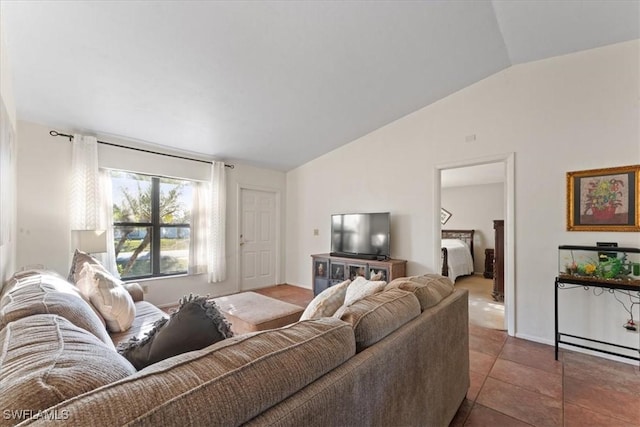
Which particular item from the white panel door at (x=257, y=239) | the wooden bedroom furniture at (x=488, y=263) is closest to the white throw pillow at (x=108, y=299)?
the white panel door at (x=257, y=239)

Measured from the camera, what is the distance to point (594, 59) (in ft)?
9.03

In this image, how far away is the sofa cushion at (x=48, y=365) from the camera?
55 cm

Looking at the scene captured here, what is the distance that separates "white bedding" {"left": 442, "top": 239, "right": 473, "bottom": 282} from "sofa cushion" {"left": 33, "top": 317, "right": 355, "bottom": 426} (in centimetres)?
510

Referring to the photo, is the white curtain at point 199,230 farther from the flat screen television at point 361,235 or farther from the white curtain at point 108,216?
the flat screen television at point 361,235

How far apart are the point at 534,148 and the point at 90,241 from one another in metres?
4.74

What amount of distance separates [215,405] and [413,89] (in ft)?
12.0

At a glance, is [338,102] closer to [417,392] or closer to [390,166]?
[390,166]

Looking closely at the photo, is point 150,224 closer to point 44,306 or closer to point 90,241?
point 90,241

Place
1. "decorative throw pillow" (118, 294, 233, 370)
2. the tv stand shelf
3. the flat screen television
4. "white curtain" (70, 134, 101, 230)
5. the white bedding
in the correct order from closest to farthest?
1. "decorative throw pillow" (118, 294, 233, 370)
2. "white curtain" (70, 134, 101, 230)
3. the tv stand shelf
4. the flat screen television
5. the white bedding

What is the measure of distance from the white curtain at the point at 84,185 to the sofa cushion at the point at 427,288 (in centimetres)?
356

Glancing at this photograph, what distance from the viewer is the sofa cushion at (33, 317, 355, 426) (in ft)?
1.69

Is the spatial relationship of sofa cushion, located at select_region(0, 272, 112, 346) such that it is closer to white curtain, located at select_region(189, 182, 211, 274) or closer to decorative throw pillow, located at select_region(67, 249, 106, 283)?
decorative throw pillow, located at select_region(67, 249, 106, 283)

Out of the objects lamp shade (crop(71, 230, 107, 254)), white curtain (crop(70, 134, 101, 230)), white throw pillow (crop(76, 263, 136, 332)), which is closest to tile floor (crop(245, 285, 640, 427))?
white throw pillow (crop(76, 263, 136, 332))

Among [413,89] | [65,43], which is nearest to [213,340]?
[65,43]
